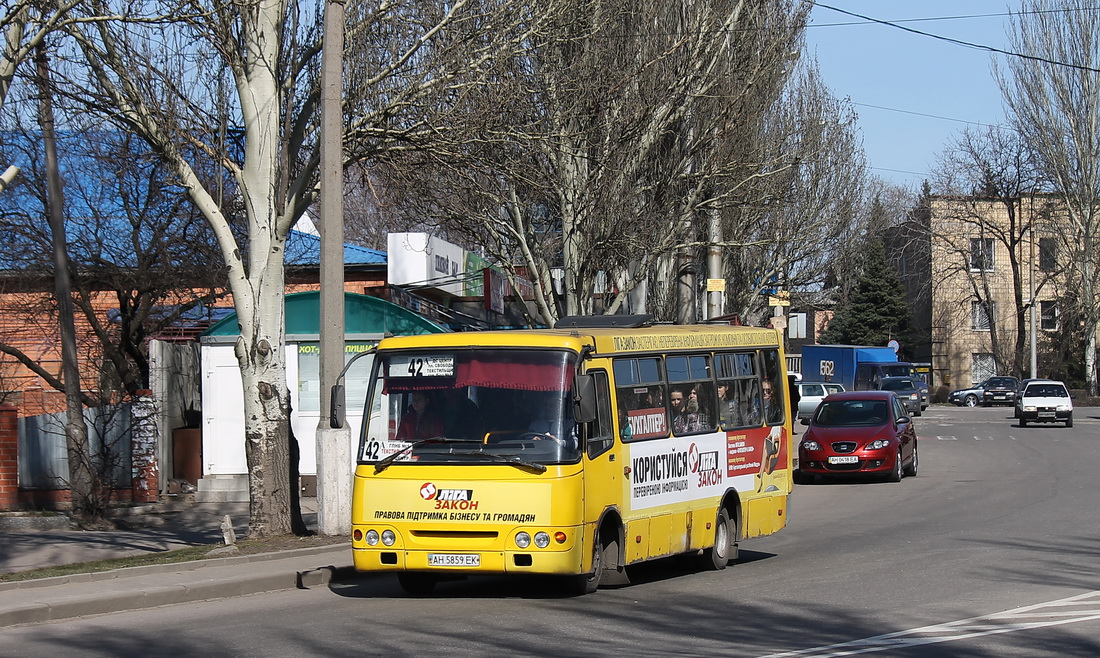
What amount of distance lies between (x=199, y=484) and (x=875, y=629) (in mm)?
16618

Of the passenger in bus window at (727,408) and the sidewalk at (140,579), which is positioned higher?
the passenger in bus window at (727,408)

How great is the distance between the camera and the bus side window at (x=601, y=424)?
452 inches

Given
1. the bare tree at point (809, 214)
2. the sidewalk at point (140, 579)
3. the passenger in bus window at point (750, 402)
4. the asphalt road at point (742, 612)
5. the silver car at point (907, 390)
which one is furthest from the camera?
the silver car at point (907, 390)

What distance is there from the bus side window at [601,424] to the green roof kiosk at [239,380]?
1163 cm

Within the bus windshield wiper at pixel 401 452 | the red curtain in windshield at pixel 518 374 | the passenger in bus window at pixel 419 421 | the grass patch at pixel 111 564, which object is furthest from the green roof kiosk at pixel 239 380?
the bus windshield wiper at pixel 401 452

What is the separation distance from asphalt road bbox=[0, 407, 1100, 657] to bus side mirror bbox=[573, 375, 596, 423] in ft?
5.27

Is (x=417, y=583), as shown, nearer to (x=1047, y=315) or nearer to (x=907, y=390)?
(x=907, y=390)

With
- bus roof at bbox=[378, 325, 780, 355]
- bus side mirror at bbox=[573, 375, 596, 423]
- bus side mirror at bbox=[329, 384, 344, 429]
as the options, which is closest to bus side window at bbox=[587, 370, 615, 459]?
bus roof at bbox=[378, 325, 780, 355]

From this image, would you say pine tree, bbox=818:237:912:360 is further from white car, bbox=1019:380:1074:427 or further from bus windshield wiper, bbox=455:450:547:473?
bus windshield wiper, bbox=455:450:547:473

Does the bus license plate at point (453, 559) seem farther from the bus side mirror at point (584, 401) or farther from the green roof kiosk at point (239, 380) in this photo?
the green roof kiosk at point (239, 380)

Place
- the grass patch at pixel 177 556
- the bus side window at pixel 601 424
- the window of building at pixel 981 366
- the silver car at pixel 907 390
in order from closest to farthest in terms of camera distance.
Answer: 1. the bus side window at pixel 601 424
2. the grass patch at pixel 177 556
3. the silver car at pixel 907 390
4. the window of building at pixel 981 366

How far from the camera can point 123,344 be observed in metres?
23.5

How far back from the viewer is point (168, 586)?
11492mm

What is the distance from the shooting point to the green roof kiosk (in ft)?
76.7
